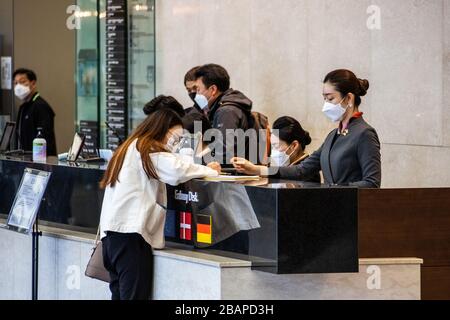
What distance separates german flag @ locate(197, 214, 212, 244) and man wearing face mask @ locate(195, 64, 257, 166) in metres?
Result: 1.15

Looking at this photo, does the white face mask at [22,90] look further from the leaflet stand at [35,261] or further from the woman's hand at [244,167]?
the woman's hand at [244,167]

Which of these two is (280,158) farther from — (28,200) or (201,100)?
(28,200)

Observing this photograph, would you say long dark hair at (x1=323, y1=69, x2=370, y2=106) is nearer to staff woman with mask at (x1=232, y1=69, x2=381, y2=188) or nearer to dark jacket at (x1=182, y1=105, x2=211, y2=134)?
staff woman with mask at (x1=232, y1=69, x2=381, y2=188)

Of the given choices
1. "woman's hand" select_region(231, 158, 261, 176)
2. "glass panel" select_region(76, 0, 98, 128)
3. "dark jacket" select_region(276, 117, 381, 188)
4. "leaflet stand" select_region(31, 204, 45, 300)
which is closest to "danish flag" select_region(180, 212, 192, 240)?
"woman's hand" select_region(231, 158, 261, 176)

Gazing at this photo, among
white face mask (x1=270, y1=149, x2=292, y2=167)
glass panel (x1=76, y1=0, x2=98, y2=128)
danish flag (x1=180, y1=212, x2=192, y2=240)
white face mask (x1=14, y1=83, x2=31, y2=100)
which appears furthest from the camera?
glass panel (x1=76, y1=0, x2=98, y2=128)

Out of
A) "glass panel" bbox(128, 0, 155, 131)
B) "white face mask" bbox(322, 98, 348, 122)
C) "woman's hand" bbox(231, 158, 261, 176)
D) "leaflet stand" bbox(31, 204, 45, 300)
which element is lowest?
"leaflet stand" bbox(31, 204, 45, 300)

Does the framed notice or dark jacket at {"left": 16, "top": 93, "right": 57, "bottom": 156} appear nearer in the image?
the framed notice

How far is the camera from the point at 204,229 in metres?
5.45

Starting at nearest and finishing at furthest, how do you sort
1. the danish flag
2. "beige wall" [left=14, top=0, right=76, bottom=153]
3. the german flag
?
the german flag → the danish flag → "beige wall" [left=14, top=0, right=76, bottom=153]

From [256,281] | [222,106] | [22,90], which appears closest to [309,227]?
[256,281]

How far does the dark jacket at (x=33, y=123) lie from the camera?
31.9ft

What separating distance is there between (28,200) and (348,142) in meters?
2.16

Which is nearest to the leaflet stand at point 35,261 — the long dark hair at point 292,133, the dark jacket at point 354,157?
the long dark hair at point 292,133

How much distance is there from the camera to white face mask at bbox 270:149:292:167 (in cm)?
654
